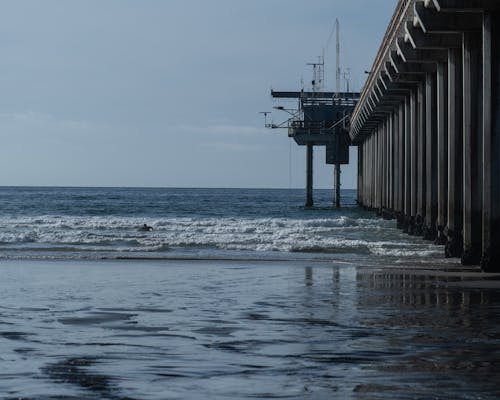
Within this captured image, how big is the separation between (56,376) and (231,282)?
9938mm

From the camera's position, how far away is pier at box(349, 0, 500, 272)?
2027 centimetres

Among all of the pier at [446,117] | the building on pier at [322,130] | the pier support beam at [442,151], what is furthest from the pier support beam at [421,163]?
A: the building on pier at [322,130]

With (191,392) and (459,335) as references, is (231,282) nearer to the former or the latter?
(459,335)

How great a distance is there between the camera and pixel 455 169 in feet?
86.4

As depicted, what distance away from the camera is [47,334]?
10.5m

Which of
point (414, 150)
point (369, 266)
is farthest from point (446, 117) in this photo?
point (414, 150)

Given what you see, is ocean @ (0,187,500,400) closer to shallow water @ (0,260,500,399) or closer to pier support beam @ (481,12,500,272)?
shallow water @ (0,260,500,399)

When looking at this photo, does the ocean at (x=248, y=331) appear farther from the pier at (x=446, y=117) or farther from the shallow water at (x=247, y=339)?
the pier at (x=446, y=117)

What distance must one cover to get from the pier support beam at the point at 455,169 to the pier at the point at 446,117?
0.9 inches

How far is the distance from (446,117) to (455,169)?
9.15 ft

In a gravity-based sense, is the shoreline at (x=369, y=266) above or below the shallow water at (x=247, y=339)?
below

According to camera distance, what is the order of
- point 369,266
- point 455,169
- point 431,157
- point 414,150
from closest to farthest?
point 369,266, point 455,169, point 431,157, point 414,150

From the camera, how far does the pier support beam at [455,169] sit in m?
25.9

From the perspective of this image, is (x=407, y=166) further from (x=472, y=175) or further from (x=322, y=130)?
(x=322, y=130)
